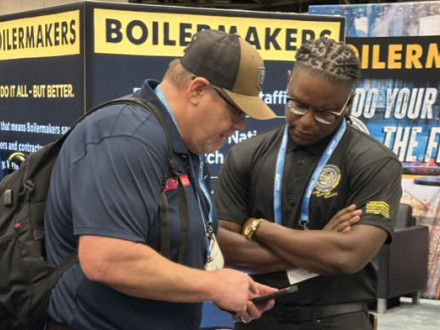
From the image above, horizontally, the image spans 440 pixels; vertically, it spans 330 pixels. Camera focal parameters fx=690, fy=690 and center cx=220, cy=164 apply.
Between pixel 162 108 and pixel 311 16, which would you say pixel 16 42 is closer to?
pixel 311 16

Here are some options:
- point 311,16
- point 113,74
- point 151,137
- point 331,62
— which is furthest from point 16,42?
point 151,137

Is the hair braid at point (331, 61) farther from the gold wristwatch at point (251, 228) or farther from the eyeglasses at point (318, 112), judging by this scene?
the gold wristwatch at point (251, 228)

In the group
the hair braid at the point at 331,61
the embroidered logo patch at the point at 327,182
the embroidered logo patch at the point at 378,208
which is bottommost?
the embroidered logo patch at the point at 378,208

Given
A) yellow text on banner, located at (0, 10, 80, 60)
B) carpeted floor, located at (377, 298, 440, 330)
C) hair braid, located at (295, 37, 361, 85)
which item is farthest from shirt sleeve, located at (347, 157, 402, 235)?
carpeted floor, located at (377, 298, 440, 330)

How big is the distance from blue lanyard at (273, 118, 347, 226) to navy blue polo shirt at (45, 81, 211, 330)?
495 mm

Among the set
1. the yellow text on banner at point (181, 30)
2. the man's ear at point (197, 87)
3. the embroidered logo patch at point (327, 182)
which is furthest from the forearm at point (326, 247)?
the yellow text on banner at point (181, 30)

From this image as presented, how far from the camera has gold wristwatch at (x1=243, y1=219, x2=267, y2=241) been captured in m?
2.12

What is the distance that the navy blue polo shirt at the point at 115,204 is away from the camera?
1.42 m

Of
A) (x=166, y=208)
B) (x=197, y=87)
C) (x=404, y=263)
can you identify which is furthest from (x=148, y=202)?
(x=404, y=263)

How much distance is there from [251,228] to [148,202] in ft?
2.40

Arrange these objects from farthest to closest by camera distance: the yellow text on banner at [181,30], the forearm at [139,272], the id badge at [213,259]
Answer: the yellow text on banner at [181,30] < the id badge at [213,259] < the forearm at [139,272]

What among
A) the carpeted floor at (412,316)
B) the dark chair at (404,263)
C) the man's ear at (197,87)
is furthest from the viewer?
the dark chair at (404,263)

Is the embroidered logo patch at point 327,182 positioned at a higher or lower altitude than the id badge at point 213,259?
higher

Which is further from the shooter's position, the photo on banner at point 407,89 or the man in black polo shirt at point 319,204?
the photo on banner at point 407,89
